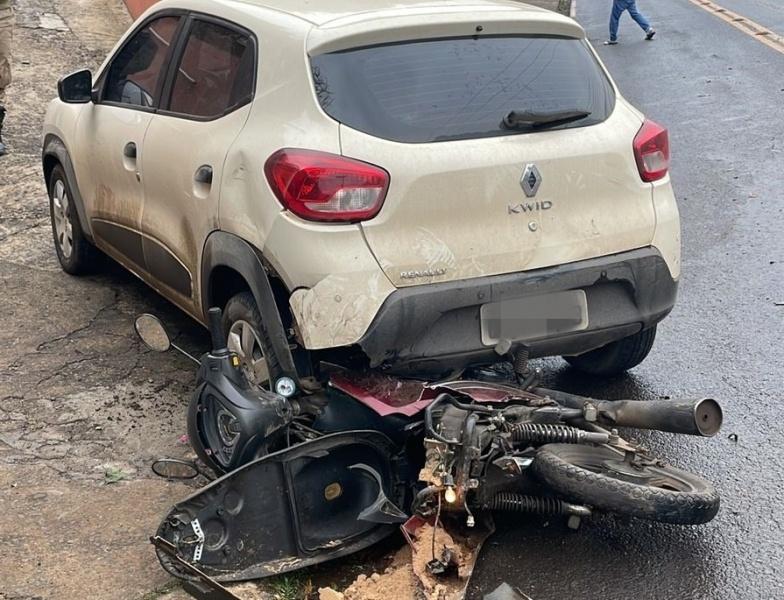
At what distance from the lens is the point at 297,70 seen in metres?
4.11

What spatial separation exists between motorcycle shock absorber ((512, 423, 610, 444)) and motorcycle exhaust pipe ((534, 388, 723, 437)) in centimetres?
11

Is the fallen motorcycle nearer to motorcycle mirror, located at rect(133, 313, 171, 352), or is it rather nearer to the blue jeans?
motorcycle mirror, located at rect(133, 313, 171, 352)

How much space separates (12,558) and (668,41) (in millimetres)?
16222

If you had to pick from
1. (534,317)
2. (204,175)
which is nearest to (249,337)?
(204,175)

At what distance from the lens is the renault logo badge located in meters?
4.04

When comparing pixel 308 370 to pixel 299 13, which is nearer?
pixel 308 370

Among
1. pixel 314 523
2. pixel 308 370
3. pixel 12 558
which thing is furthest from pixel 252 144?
pixel 12 558

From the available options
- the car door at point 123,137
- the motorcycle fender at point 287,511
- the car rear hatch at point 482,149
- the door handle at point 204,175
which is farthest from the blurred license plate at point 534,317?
the car door at point 123,137

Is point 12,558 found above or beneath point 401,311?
beneath

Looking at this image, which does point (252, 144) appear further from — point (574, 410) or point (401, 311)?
point (574, 410)

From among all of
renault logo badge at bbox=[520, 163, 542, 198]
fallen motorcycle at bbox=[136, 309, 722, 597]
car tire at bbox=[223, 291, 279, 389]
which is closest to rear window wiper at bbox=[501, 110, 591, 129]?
renault logo badge at bbox=[520, 163, 542, 198]

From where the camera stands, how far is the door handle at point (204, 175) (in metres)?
4.50

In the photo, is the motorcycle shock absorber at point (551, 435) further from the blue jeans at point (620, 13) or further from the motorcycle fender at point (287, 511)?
the blue jeans at point (620, 13)

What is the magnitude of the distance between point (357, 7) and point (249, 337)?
153cm
